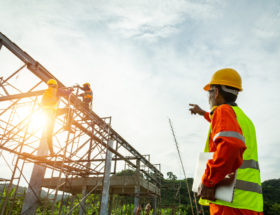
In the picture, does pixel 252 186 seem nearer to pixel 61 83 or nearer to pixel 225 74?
pixel 225 74

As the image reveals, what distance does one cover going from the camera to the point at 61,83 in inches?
431

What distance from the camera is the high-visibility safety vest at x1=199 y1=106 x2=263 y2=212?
57.2 inches

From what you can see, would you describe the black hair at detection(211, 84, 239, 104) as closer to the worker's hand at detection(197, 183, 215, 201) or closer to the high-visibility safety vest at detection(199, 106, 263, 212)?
the high-visibility safety vest at detection(199, 106, 263, 212)

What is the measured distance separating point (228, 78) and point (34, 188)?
34.6 feet

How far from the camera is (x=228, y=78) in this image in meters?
1.89

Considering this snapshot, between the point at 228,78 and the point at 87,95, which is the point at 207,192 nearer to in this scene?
the point at 228,78

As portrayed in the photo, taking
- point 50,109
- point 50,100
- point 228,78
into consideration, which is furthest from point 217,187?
point 50,100

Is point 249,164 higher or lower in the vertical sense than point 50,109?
lower

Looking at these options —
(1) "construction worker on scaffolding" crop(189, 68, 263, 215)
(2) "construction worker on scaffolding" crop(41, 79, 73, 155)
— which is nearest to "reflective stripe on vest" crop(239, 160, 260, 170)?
(1) "construction worker on scaffolding" crop(189, 68, 263, 215)

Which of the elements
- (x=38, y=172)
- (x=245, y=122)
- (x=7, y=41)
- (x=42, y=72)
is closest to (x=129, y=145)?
(x=38, y=172)

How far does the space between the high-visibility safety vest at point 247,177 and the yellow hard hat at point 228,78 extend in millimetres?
269

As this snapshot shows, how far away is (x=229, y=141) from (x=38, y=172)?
413 inches

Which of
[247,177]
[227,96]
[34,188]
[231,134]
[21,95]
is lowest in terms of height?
[247,177]

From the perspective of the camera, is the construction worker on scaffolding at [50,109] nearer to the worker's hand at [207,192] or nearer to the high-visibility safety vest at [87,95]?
the high-visibility safety vest at [87,95]
